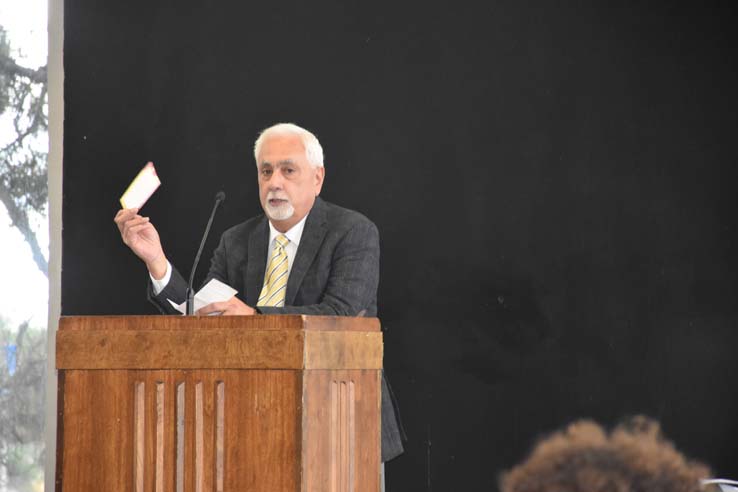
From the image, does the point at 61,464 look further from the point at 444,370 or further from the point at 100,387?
the point at 444,370

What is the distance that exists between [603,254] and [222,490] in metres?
2.04

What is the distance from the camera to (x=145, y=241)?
3.26 m

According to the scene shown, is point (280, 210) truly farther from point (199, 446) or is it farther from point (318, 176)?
point (199, 446)

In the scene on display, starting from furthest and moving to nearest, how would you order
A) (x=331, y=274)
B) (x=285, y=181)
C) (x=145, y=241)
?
(x=285, y=181) → (x=331, y=274) → (x=145, y=241)

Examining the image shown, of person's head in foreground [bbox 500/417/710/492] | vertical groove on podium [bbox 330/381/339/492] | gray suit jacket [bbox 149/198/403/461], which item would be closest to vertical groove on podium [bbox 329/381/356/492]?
vertical groove on podium [bbox 330/381/339/492]

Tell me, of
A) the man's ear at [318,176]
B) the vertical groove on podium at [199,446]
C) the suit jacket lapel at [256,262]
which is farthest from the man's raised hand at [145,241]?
the vertical groove on podium at [199,446]

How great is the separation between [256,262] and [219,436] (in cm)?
111

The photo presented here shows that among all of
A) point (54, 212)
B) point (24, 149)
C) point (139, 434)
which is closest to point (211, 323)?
point (139, 434)

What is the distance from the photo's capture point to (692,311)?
4.01 m

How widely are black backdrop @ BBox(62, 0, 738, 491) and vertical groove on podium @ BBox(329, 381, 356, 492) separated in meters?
1.56

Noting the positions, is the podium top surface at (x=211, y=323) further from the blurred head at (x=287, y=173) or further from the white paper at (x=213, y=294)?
the blurred head at (x=287, y=173)

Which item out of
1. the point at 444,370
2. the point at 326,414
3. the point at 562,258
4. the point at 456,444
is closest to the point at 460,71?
the point at 562,258

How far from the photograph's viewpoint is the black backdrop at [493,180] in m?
4.02

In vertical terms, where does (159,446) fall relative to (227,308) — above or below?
below
